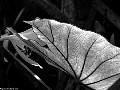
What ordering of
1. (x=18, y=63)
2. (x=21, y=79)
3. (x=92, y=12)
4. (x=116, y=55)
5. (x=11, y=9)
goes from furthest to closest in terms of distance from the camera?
1. (x=11, y=9)
2. (x=21, y=79)
3. (x=92, y=12)
4. (x=18, y=63)
5. (x=116, y=55)

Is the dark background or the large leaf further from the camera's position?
the dark background

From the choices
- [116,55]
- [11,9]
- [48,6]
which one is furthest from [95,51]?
[11,9]

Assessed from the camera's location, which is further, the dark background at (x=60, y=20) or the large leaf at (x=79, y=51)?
the dark background at (x=60, y=20)

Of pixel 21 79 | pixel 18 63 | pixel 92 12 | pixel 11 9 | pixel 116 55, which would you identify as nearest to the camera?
pixel 116 55

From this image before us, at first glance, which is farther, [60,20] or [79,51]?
[60,20]

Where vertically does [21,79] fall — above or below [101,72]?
below

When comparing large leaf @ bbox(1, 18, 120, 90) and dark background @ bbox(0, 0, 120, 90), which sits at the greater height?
large leaf @ bbox(1, 18, 120, 90)

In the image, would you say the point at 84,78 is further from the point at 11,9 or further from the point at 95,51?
the point at 11,9

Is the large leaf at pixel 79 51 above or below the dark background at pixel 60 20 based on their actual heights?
above
